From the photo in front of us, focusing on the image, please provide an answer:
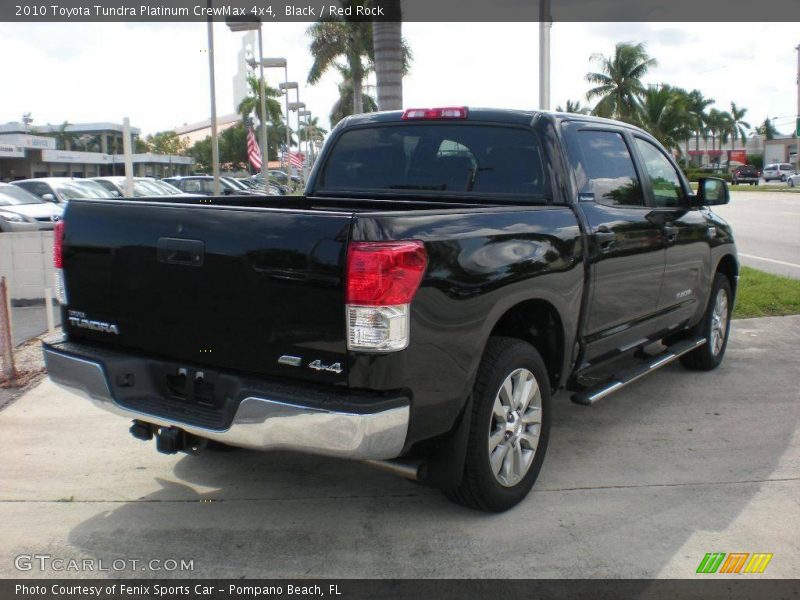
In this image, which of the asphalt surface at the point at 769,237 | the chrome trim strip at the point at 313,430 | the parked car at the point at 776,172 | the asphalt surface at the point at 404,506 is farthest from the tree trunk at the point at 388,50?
the parked car at the point at 776,172

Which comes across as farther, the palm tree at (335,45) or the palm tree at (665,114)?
the palm tree at (665,114)

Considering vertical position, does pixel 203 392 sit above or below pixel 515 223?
below

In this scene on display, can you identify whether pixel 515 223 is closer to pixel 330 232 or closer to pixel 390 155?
pixel 330 232

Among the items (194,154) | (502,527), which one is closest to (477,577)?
(502,527)

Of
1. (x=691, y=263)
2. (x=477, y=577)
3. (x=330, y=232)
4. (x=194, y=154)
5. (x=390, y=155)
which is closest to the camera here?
(x=330, y=232)

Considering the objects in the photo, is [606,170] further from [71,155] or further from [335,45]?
[71,155]

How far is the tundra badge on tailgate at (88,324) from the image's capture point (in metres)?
3.90

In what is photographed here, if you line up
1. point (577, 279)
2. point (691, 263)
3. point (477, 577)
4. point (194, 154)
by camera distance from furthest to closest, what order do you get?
point (194, 154), point (691, 263), point (577, 279), point (477, 577)

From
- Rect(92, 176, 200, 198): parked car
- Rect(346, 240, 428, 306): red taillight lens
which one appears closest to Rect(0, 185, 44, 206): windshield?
Rect(92, 176, 200, 198): parked car

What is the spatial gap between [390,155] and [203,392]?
2.25 m

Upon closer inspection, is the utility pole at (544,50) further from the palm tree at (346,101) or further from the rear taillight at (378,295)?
the palm tree at (346,101)

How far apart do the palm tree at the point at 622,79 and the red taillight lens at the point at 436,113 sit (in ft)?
177

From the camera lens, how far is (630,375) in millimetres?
5180

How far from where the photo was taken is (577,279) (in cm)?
449
